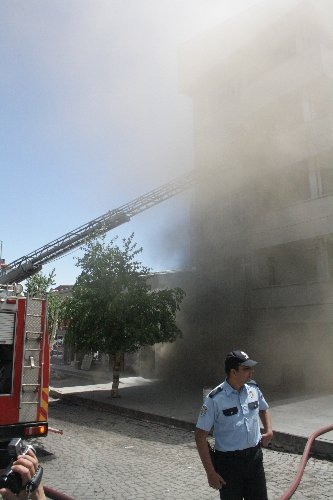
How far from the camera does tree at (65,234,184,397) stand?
36.2 ft

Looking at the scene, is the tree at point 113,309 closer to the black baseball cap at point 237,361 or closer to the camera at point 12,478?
the black baseball cap at point 237,361

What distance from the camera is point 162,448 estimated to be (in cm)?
635

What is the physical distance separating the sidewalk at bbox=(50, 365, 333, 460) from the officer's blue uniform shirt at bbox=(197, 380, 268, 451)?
340 centimetres

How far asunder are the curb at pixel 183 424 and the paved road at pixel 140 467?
0.21 metres

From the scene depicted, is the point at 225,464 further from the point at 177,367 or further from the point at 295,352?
the point at 177,367

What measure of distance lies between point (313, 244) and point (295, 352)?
348 centimetres

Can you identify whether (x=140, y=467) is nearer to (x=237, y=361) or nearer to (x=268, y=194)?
(x=237, y=361)

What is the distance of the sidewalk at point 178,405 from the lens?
20.6ft

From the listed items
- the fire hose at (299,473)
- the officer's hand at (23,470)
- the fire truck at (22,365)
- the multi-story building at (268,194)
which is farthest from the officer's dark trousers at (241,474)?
the multi-story building at (268,194)

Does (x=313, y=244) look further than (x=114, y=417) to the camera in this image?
Yes

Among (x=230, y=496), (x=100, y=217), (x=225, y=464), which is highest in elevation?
(x=100, y=217)

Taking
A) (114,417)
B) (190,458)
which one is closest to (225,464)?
(190,458)

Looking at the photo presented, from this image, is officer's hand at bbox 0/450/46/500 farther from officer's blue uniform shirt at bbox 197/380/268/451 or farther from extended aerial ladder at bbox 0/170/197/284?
extended aerial ladder at bbox 0/170/197/284

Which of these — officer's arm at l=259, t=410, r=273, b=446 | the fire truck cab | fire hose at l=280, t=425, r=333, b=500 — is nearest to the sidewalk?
fire hose at l=280, t=425, r=333, b=500
